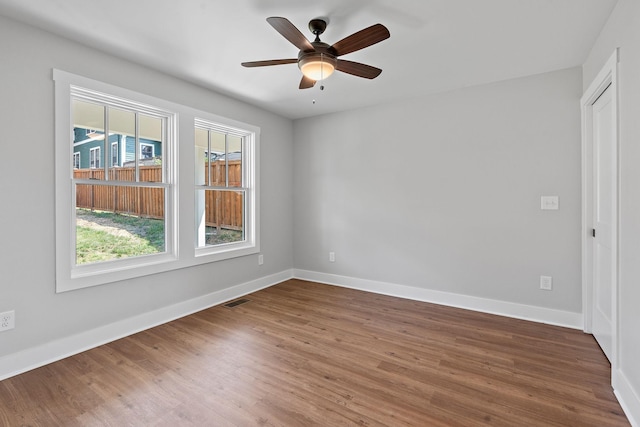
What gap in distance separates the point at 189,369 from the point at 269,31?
8.51ft

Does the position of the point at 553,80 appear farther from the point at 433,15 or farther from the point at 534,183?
the point at 433,15

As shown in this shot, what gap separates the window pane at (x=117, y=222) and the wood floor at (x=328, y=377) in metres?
0.81

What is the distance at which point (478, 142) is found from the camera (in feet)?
10.8

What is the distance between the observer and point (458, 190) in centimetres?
344

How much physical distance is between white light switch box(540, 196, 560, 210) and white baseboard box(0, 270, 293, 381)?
354 centimetres

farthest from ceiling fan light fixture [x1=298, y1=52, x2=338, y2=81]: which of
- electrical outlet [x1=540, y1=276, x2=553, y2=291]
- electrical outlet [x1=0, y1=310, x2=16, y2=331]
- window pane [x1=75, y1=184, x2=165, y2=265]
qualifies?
electrical outlet [x1=540, y1=276, x2=553, y2=291]

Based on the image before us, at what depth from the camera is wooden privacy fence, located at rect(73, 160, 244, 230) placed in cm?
263

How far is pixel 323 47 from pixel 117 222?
7.98ft

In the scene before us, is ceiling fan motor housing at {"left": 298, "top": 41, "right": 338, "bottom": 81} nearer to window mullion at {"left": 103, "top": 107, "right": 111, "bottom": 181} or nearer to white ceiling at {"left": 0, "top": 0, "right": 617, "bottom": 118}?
white ceiling at {"left": 0, "top": 0, "right": 617, "bottom": 118}

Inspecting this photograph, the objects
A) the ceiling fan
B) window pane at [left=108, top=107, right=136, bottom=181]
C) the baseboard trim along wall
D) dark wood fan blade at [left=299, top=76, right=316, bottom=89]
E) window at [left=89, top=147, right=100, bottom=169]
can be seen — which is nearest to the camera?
the ceiling fan

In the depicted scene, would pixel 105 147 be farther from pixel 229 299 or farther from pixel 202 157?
pixel 229 299

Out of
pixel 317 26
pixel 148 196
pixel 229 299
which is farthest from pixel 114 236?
pixel 317 26

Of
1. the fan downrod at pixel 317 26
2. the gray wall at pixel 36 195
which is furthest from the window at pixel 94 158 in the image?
the fan downrod at pixel 317 26

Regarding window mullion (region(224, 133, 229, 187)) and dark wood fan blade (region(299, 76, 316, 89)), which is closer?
dark wood fan blade (region(299, 76, 316, 89))
